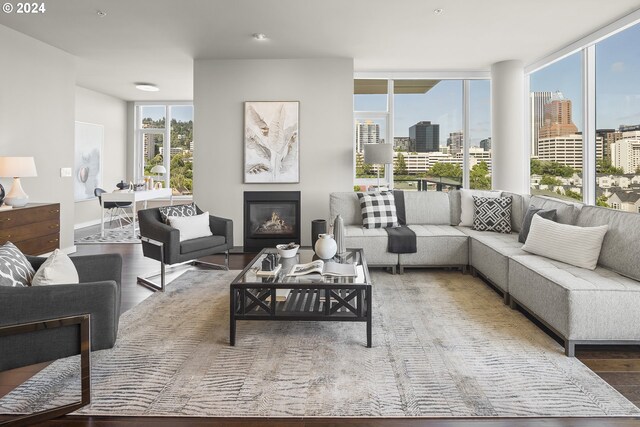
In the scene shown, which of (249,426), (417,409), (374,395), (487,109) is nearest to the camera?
(249,426)

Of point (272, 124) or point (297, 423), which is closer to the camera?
point (297, 423)

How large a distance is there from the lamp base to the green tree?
636 centimetres

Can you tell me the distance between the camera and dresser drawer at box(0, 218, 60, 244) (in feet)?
13.6

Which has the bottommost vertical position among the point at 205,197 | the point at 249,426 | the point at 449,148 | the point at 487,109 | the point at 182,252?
the point at 249,426

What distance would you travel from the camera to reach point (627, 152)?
4523 mm

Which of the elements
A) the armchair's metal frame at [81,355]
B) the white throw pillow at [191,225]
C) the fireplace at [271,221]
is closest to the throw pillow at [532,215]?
the fireplace at [271,221]

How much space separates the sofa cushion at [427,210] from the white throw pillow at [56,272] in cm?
404

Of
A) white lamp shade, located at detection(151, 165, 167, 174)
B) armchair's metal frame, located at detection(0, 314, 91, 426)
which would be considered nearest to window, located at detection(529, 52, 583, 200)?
armchair's metal frame, located at detection(0, 314, 91, 426)

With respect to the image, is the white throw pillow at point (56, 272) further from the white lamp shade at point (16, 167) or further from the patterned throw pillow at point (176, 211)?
the white lamp shade at point (16, 167)

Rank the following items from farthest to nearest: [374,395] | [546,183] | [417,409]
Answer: [546,183] → [374,395] → [417,409]

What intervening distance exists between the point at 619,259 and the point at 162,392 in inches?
126

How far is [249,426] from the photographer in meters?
1.83

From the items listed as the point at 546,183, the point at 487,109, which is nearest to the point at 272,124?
the point at 487,109

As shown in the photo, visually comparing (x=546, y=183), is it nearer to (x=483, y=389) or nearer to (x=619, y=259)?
(x=619, y=259)
